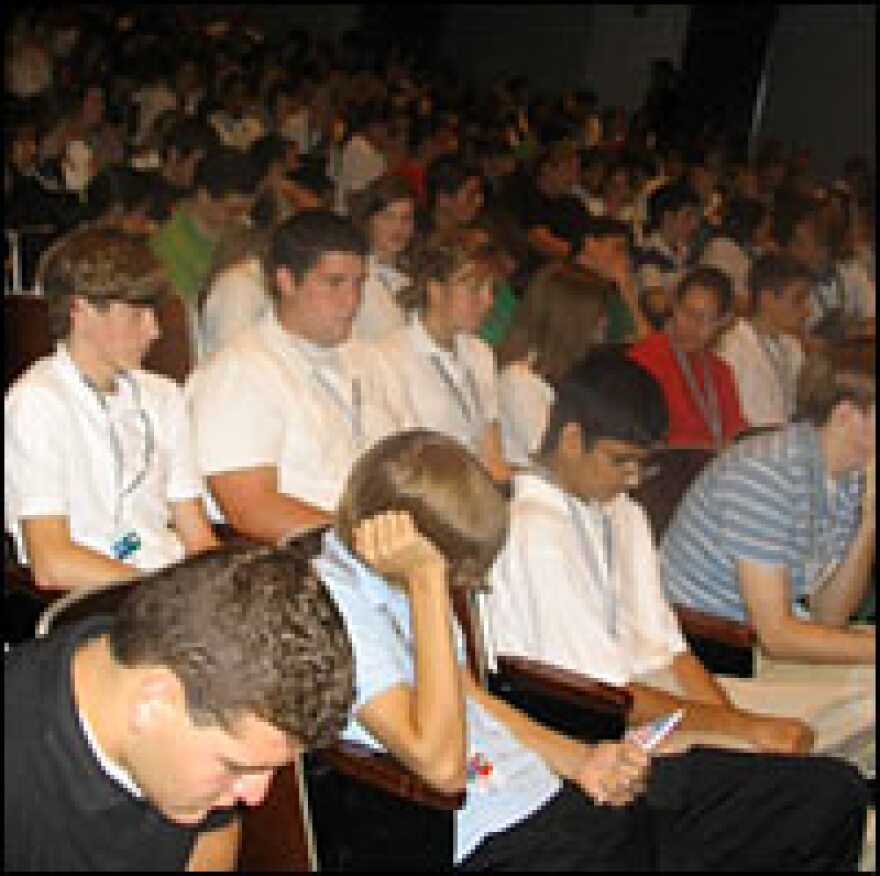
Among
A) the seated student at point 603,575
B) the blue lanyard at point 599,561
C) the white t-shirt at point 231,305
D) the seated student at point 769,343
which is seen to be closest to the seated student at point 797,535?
the seated student at point 603,575

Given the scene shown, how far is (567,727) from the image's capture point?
1905mm

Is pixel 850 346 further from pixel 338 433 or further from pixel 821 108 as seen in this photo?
pixel 821 108

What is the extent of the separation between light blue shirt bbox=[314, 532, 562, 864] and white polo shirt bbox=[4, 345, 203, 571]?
0.51 meters

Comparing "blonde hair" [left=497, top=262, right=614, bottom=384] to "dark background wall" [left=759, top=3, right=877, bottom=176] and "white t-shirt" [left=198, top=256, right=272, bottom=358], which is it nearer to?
"white t-shirt" [left=198, top=256, right=272, bottom=358]

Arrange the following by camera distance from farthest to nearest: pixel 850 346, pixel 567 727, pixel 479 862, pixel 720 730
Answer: pixel 850 346
pixel 720 730
pixel 567 727
pixel 479 862

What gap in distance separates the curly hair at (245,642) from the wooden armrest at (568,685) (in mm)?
804

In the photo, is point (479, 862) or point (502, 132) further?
point (502, 132)

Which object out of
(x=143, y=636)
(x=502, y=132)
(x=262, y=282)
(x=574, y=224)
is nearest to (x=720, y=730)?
(x=143, y=636)

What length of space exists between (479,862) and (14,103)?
4374 millimetres

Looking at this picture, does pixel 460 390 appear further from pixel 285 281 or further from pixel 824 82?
pixel 824 82

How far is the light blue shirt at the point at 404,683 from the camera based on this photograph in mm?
1546

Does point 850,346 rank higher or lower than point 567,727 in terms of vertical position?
higher

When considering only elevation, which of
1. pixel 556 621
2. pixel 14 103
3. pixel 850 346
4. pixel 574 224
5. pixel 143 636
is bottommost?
pixel 556 621

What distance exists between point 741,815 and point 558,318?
1.34 metres
